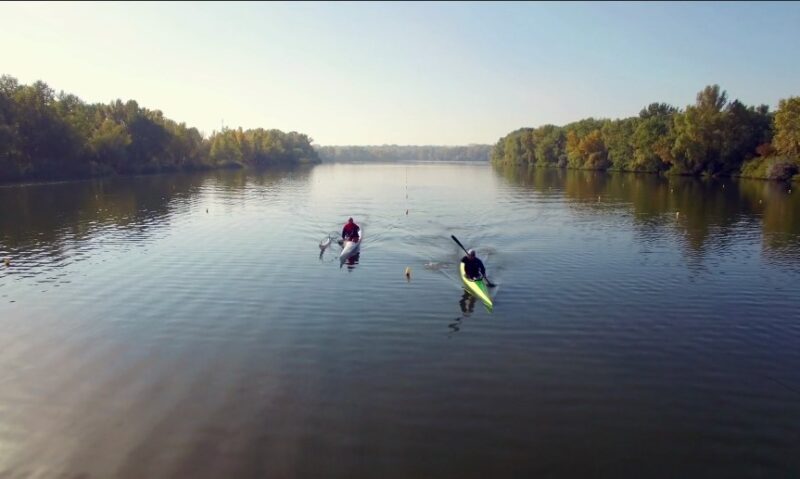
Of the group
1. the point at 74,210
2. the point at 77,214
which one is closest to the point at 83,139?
the point at 74,210

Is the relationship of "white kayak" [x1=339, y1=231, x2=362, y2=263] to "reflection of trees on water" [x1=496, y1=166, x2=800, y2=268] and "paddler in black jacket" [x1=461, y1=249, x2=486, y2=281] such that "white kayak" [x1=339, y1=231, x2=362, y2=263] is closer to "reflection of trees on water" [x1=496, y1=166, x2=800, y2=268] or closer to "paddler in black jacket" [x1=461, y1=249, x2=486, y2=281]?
"paddler in black jacket" [x1=461, y1=249, x2=486, y2=281]

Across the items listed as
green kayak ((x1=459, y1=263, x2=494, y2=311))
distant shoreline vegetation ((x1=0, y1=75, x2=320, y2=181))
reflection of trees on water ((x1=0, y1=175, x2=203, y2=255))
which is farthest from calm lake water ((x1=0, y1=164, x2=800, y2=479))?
distant shoreline vegetation ((x1=0, y1=75, x2=320, y2=181))

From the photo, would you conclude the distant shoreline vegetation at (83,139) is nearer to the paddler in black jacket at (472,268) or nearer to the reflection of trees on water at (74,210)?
the reflection of trees on water at (74,210)

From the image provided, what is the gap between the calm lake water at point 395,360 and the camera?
1194cm

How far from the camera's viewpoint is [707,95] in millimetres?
106312

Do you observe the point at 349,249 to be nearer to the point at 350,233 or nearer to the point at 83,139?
the point at 350,233

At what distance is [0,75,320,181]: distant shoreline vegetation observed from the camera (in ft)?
272

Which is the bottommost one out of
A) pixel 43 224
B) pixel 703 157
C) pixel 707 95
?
pixel 43 224

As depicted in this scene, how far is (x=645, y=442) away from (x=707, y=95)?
11586 centimetres

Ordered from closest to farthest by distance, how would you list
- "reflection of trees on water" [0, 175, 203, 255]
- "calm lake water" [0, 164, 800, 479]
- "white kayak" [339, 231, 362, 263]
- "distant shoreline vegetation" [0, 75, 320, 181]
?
1. "calm lake water" [0, 164, 800, 479]
2. "white kayak" [339, 231, 362, 263]
3. "reflection of trees on water" [0, 175, 203, 255]
4. "distant shoreline vegetation" [0, 75, 320, 181]

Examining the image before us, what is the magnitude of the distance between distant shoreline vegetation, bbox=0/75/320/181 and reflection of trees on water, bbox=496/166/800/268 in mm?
79249

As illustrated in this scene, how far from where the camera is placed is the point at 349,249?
106 ft

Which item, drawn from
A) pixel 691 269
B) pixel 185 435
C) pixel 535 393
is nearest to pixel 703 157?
pixel 691 269

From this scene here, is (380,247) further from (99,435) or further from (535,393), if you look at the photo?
(99,435)
